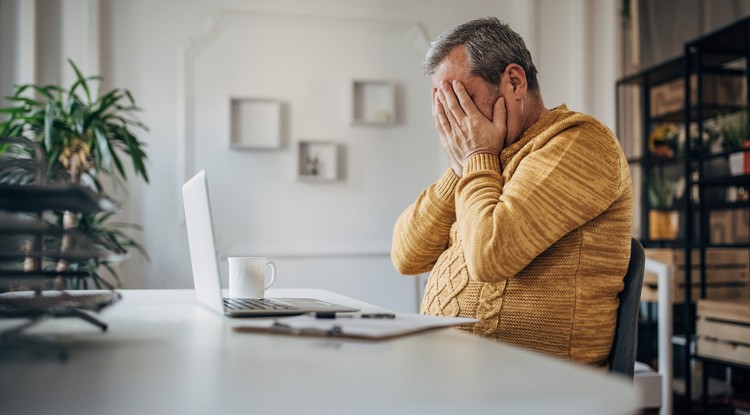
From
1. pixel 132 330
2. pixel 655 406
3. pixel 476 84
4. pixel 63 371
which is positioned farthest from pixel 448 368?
pixel 655 406

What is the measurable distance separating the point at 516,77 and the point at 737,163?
7.50 feet

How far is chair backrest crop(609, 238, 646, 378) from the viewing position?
1.32 m

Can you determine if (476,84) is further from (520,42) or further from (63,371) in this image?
(63,371)

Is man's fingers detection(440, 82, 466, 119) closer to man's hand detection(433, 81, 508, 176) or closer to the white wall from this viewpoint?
man's hand detection(433, 81, 508, 176)

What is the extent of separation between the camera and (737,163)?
3.38 metres

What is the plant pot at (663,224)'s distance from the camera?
4.25 meters

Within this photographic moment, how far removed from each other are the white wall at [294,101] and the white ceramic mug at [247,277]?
98.0 inches

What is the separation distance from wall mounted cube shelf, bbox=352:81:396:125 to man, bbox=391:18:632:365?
256cm

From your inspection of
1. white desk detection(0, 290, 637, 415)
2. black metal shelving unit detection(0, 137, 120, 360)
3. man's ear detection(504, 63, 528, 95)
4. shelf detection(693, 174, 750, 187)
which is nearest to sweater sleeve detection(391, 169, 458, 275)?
man's ear detection(504, 63, 528, 95)

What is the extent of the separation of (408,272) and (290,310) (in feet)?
2.16

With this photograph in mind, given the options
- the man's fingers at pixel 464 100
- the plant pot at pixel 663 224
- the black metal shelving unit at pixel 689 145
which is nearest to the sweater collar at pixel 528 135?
the man's fingers at pixel 464 100

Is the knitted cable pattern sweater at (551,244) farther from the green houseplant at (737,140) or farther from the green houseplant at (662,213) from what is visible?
the green houseplant at (662,213)

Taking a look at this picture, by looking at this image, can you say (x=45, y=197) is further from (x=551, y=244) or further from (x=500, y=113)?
(x=500, y=113)

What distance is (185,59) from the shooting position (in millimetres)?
3912
